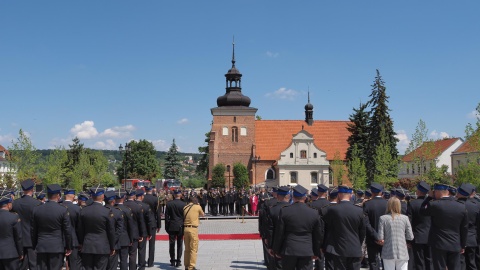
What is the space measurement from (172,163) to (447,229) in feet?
308

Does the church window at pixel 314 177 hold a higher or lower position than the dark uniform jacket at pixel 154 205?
higher

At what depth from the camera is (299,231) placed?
25.4 ft

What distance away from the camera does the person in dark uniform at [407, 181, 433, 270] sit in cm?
989

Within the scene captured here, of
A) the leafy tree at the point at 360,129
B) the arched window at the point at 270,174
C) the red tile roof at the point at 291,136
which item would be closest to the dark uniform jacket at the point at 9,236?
the leafy tree at the point at 360,129

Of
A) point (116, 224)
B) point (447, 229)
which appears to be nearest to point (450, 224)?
point (447, 229)

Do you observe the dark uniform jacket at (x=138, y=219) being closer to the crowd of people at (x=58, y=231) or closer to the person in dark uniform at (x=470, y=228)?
the crowd of people at (x=58, y=231)

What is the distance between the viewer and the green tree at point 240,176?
6262 cm

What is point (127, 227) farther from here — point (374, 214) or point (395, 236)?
point (395, 236)

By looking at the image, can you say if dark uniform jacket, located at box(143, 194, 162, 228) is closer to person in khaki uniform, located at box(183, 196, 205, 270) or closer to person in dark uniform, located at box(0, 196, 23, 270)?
person in khaki uniform, located at box(183, 196, 205, 270)

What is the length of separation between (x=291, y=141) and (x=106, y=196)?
56.9 metres

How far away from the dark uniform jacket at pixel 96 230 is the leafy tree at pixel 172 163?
91.3 metres

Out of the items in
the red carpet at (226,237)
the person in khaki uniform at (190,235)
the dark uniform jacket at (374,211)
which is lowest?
the red carpet at (226,237)

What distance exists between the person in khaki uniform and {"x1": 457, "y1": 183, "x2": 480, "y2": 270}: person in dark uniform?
6.10 m

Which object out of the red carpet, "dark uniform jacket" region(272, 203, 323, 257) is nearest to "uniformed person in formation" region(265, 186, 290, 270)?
"dark uniform jacket" region(272, 203, 323, 257)
